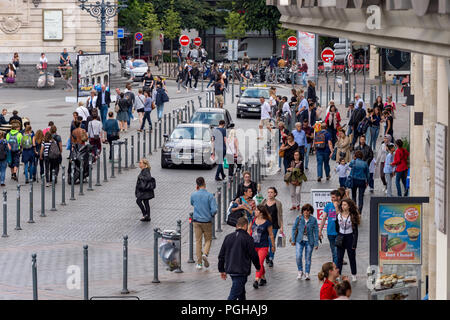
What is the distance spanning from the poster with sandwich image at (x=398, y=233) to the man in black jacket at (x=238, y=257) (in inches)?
71.4

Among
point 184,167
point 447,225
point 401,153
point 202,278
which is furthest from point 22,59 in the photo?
point 447,225

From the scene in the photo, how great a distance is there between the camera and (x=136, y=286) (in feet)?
59.6

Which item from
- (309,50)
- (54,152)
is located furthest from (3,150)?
(309,50)

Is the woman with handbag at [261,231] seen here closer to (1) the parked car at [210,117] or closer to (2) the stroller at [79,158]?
(2) the stroller at [79,158]

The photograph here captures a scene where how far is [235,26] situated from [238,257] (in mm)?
75581

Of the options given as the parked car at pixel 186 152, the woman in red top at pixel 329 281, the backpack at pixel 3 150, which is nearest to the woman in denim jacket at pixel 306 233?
the woman in red top at pixel 329 281

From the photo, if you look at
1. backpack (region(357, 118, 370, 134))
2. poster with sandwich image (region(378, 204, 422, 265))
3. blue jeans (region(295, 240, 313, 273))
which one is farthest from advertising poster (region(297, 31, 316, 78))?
poster with sandwich image (region(378, 204, 422, 265))

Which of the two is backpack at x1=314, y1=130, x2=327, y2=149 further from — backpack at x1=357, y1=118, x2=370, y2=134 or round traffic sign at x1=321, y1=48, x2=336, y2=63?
round traffic sign at x1=321, y1=48, x2=336, y2=63

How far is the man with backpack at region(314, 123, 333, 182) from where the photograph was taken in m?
27.6

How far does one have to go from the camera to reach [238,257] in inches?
609

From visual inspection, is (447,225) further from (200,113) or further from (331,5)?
(200,113)

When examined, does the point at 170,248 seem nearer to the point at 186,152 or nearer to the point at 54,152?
the point at 54,152

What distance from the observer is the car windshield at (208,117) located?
36031mm

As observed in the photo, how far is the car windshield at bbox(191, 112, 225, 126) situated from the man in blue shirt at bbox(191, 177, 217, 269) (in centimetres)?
1637
